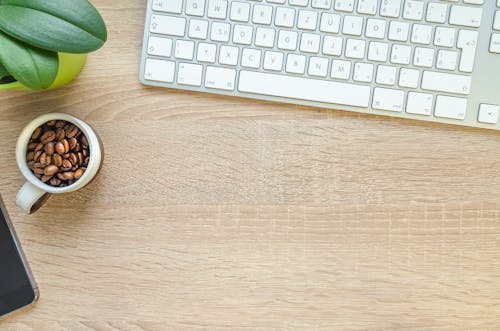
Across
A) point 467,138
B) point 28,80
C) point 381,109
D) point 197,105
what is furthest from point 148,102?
point 467,138

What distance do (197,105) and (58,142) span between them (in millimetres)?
163

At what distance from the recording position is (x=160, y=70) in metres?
0.67

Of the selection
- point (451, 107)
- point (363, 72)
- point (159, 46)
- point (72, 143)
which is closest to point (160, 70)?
point (159, 46)

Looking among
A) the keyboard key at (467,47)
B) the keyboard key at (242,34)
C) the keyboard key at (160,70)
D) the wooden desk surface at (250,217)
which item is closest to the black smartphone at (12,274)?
the wooden desk surface at (250,217)

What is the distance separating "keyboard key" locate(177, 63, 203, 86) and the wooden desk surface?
3cm

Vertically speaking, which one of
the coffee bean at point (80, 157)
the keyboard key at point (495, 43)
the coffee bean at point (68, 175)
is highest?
the keyboard key at point (495, 43)

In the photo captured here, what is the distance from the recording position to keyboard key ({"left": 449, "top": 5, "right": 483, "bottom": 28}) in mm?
647

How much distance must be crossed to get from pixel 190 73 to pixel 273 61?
0.32ft

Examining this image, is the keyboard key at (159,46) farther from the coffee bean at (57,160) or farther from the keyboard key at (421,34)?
the keyboard key at (421,34)

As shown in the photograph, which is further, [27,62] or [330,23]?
[330,23]

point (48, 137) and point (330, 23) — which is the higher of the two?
point (330, 23)

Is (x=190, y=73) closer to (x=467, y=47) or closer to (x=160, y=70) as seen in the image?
(x=160, y=70)

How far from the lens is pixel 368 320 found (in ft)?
2.26

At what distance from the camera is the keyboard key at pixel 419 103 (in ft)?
2.16
